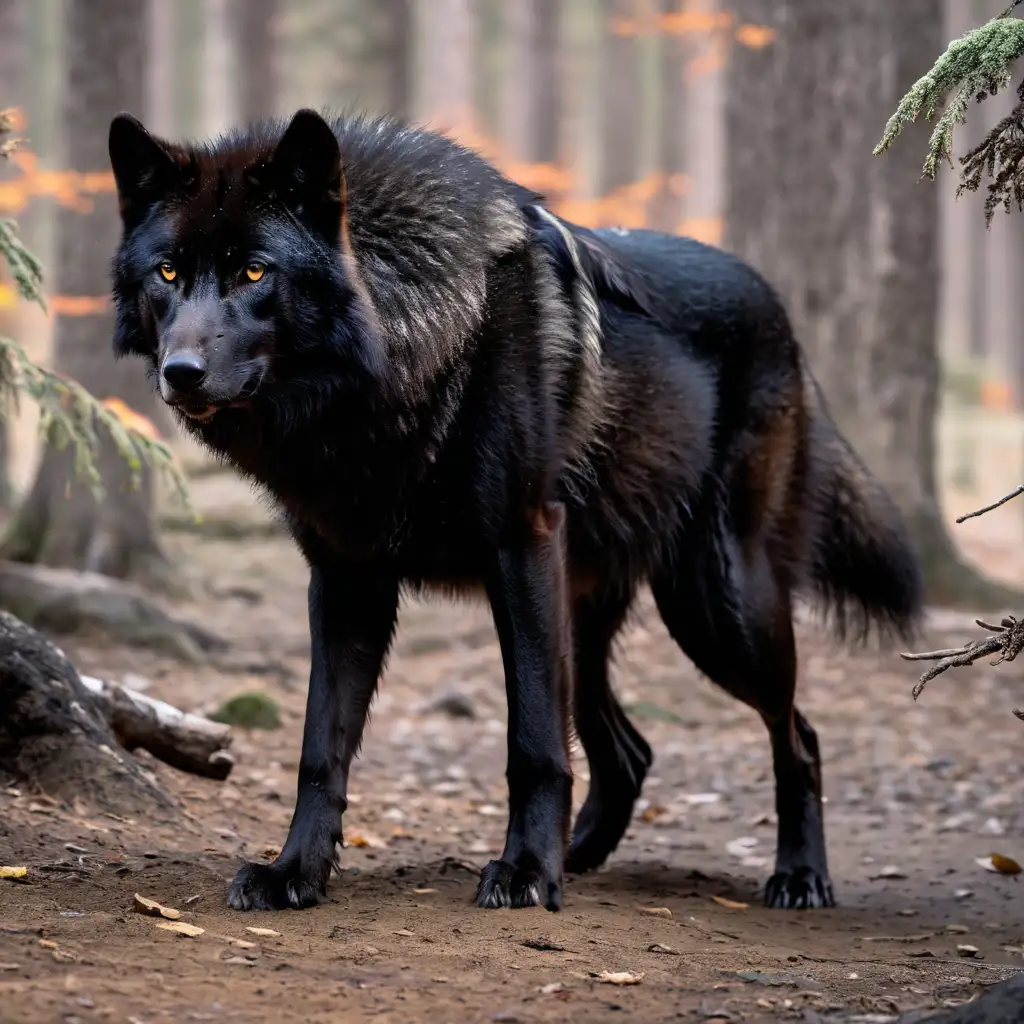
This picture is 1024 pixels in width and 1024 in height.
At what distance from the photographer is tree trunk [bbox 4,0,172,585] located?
8578 mm

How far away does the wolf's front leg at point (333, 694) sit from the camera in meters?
4.16

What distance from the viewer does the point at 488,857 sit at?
537 cm

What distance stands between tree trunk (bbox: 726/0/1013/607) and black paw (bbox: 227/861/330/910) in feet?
20.5

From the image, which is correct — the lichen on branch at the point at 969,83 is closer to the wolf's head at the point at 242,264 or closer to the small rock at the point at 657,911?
the wolf's head at the point at 242,264

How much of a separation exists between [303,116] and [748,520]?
2398 millimetres

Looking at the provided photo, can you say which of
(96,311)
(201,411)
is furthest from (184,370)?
(96,311)

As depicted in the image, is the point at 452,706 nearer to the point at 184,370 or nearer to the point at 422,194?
the point at 422,194

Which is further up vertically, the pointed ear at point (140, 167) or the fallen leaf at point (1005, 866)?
the pointed ear at point (140, 167)

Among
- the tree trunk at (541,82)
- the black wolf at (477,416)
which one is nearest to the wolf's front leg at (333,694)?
the black wolf at (477,416)

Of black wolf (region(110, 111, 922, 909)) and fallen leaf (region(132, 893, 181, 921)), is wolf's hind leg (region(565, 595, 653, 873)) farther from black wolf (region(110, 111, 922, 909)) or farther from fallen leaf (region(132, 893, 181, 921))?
fallen leaf (region(132, 893, 181, 921))

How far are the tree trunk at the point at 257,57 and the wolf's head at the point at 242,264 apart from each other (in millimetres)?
14179

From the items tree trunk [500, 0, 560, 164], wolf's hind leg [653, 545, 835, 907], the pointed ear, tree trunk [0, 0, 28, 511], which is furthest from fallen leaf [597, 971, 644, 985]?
tree trunk [0, 0, 28, 511]

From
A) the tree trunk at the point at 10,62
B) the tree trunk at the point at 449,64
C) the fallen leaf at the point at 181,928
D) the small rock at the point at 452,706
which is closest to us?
the fallen leaf at the point at 181,928

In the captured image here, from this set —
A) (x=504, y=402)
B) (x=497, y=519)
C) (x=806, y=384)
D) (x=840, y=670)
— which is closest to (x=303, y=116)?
(x=504, y=402)
